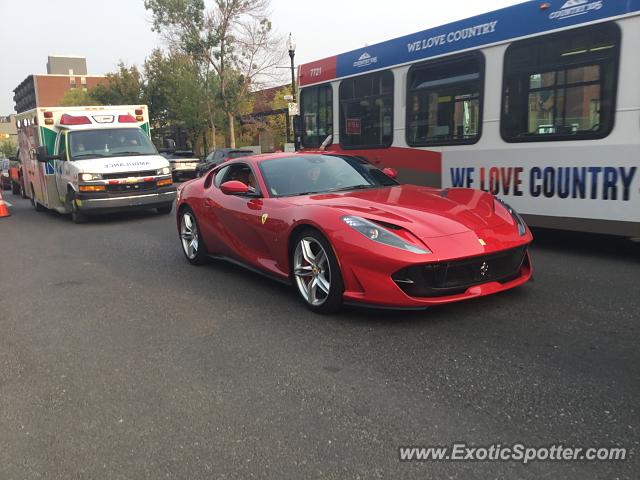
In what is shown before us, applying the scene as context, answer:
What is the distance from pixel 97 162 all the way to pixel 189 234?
5.57 meters

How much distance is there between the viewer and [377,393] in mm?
3164

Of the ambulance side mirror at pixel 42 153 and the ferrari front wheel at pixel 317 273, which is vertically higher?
the ambulance side mirror at pixel 42 153

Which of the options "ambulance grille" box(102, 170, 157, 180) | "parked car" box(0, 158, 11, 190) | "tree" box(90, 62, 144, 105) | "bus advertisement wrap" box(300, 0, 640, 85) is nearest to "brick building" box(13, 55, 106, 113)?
"tree" box(90, 62, 144, 105)

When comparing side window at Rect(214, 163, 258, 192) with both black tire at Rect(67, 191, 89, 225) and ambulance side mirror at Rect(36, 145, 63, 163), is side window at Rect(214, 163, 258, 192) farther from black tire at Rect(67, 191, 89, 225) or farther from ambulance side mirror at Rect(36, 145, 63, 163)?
ambulance side mirror at Rect(36, 145, 63, 163)

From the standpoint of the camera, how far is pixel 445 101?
789cm

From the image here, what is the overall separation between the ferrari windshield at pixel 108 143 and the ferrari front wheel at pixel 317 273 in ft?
28.2

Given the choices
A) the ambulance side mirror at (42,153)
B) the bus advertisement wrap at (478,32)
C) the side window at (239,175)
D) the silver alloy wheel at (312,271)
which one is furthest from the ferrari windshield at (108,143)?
the silver alloy wheel at (312,271)

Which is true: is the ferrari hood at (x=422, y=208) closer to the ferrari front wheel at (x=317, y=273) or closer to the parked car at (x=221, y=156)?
the ferrari front wheel at (x=317, y=273)

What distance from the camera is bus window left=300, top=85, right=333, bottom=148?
1045 centimetres

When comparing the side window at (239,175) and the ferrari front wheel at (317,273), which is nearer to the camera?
the ferrari front wheel at (317,273)

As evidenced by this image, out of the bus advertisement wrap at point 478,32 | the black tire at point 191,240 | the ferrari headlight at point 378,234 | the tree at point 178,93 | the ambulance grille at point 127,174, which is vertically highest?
the tree at point 178,93

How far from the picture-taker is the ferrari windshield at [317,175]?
5500mm

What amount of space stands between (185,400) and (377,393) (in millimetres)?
1109

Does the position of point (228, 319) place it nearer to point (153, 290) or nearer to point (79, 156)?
point (153, 290)
